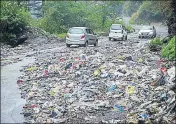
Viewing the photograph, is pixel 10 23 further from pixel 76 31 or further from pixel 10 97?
pixel 10 97

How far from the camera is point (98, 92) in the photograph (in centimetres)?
1179

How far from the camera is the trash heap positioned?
9.30 metres

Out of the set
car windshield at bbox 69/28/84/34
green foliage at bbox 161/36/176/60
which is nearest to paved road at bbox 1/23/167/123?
green foliage at bbox 161/36/176/60

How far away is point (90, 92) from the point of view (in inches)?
460

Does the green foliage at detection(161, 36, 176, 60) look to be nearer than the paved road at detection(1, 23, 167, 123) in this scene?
No

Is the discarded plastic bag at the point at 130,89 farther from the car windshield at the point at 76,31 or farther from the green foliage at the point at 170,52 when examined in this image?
the car windshield at the point at 76,31

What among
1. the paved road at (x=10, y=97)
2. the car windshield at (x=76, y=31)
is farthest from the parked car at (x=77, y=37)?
the paved road at (x=10, y=97)

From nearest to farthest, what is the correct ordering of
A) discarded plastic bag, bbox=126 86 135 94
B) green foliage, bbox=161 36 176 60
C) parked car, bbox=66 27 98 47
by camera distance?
discarded plastic bag, bbox=126 86 135 94 < green foliage, bbox=161 36 176 60 < parked car, bbox=66 27 98 47

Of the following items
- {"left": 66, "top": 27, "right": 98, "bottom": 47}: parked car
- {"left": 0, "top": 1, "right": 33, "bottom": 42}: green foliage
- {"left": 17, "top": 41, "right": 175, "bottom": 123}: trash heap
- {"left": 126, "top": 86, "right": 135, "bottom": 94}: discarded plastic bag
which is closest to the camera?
{"left": 17, "top": 41, "right": 175, "bottom": 123}: trash heap

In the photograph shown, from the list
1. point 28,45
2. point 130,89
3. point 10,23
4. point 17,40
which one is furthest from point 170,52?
point 10,23

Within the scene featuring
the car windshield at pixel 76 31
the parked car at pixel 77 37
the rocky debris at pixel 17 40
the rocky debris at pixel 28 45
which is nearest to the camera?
the rocky debris at pixel 28 45

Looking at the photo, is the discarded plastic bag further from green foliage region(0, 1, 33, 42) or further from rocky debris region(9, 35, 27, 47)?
green foliage region(0, 1, 33, 42)

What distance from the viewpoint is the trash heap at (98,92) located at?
30.5 ft

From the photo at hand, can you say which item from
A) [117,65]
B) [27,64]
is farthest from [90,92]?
[27,64]
